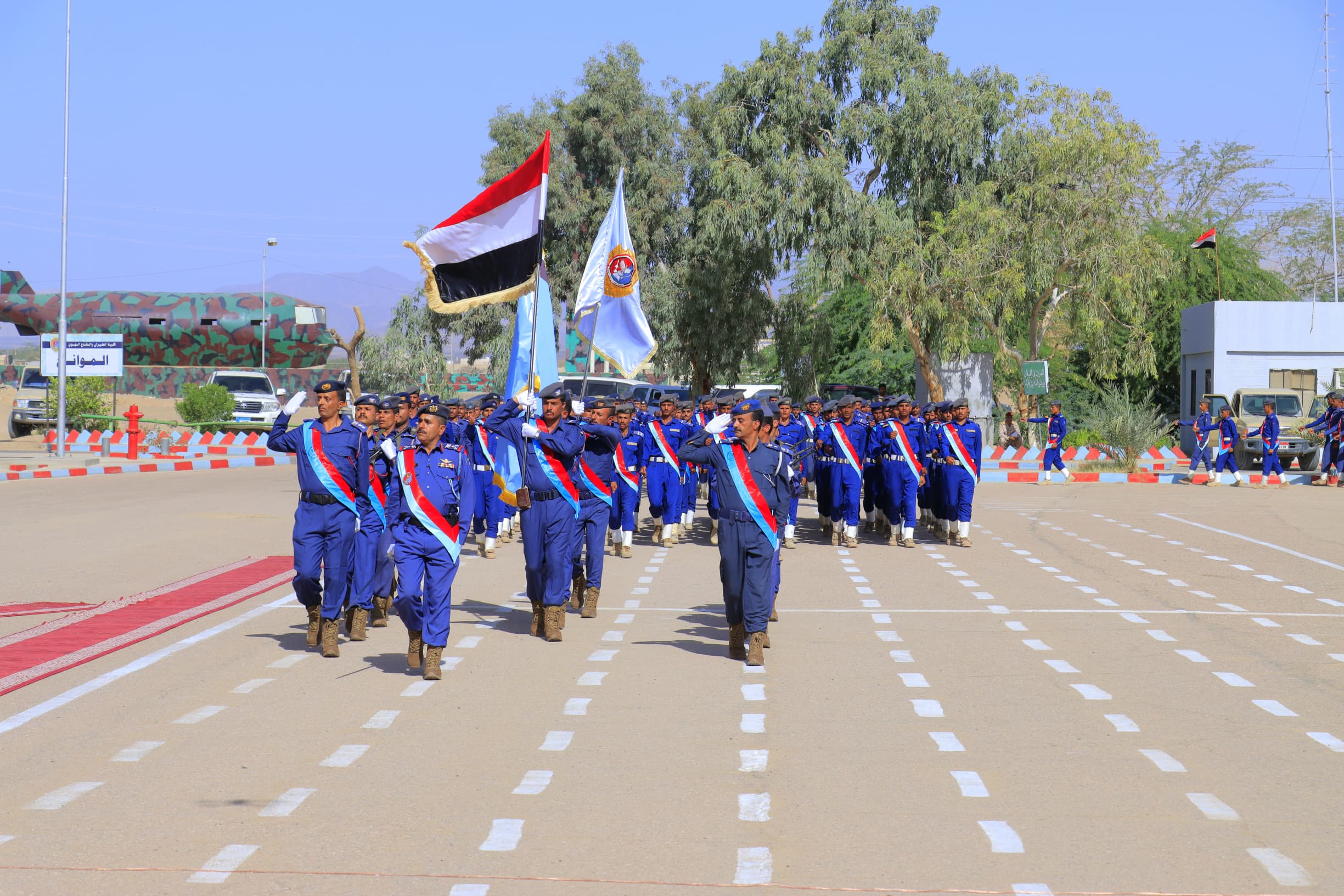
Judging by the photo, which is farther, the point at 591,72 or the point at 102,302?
the point at 102,302

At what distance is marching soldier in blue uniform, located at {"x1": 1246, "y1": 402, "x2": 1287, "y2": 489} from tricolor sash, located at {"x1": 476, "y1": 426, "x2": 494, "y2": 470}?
60.1 feet

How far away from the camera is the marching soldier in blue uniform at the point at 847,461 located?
16.8 metres

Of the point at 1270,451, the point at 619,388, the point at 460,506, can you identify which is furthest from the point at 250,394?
the point at 460,506

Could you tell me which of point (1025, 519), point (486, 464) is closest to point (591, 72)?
point (1025, 519)

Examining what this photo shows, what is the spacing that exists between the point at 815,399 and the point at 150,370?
45.9m

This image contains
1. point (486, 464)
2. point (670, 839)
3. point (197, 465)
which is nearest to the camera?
point (670, 839)

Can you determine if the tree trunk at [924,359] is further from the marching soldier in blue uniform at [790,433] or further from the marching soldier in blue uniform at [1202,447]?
the marching soldier in blue uniform at [790,433]

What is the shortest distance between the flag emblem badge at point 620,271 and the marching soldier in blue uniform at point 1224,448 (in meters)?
15.1

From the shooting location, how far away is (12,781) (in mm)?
5969

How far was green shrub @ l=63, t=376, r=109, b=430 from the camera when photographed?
1507 inches

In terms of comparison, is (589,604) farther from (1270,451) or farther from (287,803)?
(1270,451)

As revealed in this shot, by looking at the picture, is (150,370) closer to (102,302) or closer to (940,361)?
(102,302)

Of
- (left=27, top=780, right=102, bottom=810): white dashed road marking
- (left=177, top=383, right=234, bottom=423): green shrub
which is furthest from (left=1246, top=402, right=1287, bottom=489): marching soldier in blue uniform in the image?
(left=177, top=383, right=234, bottom=423): green shrub

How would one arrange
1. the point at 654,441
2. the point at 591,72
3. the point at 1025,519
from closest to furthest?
the point at 654,441 < the point at 1025,519 < the point at 591,72
